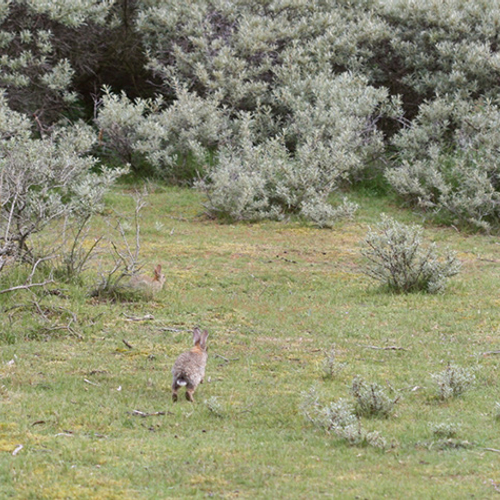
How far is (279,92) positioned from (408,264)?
9333mm

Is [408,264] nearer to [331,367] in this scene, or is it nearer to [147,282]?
[147,282]

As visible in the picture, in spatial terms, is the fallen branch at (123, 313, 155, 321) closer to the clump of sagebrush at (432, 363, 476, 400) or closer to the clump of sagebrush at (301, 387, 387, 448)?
the clump of sagebrush at (301, 387, 387, 448)

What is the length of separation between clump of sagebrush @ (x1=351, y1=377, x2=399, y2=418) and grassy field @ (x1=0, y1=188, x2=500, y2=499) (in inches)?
5.0

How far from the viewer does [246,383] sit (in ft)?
23.2

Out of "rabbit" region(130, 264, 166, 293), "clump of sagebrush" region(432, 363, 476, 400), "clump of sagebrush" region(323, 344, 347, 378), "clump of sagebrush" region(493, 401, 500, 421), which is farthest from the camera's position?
"rabbit" region(130, 264, 166, 293)

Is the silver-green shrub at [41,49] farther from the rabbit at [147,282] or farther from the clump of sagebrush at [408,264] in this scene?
the clump of sagebrush at [408,264]

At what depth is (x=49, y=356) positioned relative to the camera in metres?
7.60

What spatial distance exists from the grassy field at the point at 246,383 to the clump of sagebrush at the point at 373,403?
0.13 meters

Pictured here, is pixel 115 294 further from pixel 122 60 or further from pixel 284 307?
pixel 122 60

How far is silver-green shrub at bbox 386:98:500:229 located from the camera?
15156 millimetres

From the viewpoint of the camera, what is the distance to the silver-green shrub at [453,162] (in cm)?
1516

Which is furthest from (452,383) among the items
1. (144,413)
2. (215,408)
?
(144,413)

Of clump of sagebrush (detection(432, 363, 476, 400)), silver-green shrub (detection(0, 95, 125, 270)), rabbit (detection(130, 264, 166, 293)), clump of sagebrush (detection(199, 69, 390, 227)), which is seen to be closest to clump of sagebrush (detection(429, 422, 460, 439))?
clump of sagebrush (detection(432, 363, 476, 400))

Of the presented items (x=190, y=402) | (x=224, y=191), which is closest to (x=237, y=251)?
(x=224, y=191)
